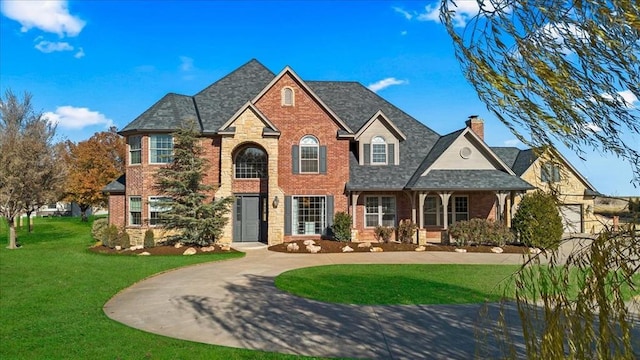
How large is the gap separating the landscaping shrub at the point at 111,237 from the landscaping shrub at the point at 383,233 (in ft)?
42.7

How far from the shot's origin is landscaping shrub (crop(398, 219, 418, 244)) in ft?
73.2

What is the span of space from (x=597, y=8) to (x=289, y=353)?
19.2 ft

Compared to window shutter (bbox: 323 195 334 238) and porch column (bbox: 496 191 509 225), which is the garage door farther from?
porch column (bbox: 496 191 509 225)

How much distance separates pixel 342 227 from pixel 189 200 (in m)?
7.57

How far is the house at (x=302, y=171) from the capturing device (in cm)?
2200

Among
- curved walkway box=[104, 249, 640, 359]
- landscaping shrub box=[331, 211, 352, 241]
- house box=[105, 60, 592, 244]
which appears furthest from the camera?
house box=[105, 60, 592, 244]

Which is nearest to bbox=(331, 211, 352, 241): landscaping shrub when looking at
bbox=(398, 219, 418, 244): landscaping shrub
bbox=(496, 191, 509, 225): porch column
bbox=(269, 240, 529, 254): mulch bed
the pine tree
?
bbox=(269, 240, 529, 254): mulch bed

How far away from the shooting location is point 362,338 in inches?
289

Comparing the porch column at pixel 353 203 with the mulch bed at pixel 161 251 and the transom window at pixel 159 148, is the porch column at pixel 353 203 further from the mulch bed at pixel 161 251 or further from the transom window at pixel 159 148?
the transom window at pixel 159 148

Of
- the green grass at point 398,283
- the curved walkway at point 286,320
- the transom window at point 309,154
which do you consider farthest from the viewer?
the transom window at point 309,154

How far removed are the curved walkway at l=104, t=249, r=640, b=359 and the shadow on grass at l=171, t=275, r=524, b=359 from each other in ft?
0.05

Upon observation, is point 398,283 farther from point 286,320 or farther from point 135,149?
point 135,149

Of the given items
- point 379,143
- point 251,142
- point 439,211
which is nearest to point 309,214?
point 251,142

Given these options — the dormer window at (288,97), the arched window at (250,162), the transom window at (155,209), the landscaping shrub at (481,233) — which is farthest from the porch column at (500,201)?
the transom window at (155,209)
